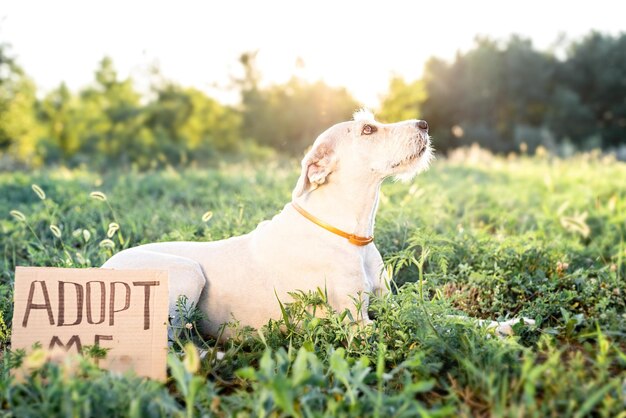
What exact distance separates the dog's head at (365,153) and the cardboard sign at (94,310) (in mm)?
1135

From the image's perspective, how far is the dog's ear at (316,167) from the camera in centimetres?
368

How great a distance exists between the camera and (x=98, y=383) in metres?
2.50

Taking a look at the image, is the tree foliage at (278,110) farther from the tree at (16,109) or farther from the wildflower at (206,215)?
the wildflower at (206,215)

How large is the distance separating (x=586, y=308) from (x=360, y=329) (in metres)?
1.70

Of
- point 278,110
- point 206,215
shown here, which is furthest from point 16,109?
point 206,215

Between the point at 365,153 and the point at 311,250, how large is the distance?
71cm

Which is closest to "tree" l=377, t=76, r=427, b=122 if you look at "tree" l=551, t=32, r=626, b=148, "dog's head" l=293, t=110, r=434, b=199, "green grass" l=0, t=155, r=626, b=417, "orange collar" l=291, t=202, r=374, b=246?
"green grass" l=0, t=155, r=626, b=417

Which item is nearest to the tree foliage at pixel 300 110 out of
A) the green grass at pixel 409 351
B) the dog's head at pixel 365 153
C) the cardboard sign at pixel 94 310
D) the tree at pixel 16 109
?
the tree at pixel 16 109

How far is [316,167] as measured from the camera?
3.72 m

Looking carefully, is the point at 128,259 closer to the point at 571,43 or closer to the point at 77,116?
the point at 77,116

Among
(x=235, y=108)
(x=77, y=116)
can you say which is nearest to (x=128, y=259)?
(x=77, y=116)

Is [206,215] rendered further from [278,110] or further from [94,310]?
[278,110]

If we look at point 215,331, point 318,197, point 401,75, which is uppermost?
point 401,75

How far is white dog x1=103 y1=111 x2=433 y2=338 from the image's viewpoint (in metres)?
3.59
